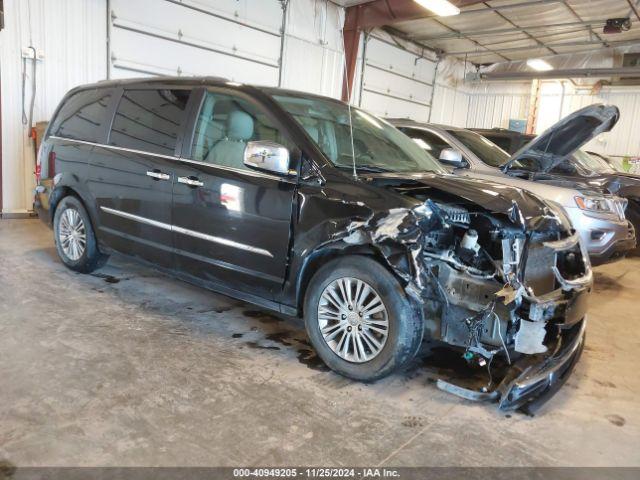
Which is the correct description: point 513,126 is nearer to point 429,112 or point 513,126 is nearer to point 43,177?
point 429,112

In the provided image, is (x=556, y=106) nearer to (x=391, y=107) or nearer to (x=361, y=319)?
(x=391, y=107)

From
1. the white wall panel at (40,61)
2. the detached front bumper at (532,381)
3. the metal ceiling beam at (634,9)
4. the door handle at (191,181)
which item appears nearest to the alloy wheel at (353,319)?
the detached front bumper at (532,381)

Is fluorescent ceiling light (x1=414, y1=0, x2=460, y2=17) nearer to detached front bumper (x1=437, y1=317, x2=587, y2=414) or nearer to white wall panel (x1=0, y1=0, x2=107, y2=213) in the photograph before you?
white wall panel (x1=0, y1=0, x2=107, y2=213)

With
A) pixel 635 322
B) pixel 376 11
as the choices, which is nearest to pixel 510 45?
pixel 376 11

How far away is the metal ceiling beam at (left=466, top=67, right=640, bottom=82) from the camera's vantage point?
1219 centimetres

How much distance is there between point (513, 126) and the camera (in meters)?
15.3

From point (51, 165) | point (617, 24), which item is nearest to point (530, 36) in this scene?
point (617, 24)

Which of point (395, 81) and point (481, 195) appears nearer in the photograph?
point (481, 195)

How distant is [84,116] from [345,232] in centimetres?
294

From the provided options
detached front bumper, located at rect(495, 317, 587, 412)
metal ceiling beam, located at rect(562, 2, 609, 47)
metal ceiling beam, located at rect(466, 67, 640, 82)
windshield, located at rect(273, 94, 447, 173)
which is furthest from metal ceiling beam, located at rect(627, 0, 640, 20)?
detached front bumper, located at rect(495, 317, 587, 412)

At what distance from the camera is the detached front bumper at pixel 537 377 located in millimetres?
2582

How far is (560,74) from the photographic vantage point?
13.2 meters

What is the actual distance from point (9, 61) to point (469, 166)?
6.12 metres

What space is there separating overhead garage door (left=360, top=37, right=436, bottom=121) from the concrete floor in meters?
9.47
